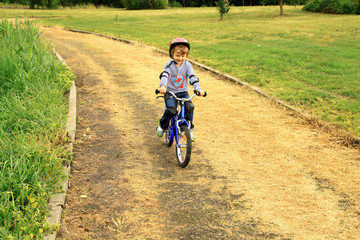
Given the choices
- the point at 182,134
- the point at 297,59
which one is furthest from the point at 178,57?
the point at 297,59

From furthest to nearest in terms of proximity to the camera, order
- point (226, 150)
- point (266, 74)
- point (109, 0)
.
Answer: point (109, 0) → point (266, 74) → point (226, 150)

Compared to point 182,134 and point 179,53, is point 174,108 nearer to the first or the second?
point 182,134

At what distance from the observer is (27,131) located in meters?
6.08

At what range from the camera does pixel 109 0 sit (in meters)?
68.4

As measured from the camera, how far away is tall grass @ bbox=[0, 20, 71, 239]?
3.96 m

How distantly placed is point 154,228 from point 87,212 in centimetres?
85

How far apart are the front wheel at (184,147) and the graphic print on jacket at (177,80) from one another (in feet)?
2.21

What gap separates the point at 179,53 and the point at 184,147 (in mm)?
1356

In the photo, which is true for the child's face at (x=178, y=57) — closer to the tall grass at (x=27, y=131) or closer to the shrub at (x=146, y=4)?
the tall grass at (x=27, y=131)

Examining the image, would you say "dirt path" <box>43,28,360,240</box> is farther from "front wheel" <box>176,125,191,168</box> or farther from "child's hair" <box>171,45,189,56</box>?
"child's hair" <box>171,45,189,56</box>

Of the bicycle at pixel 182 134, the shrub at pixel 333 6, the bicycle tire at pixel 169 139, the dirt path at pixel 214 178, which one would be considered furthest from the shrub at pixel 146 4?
the bicycle at pixel 182 134

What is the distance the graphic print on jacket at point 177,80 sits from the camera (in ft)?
18.8

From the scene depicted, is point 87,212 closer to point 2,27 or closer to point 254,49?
point 2,27

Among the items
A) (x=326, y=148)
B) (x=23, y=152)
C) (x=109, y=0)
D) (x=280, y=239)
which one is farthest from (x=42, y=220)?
(x=109, y=0)
